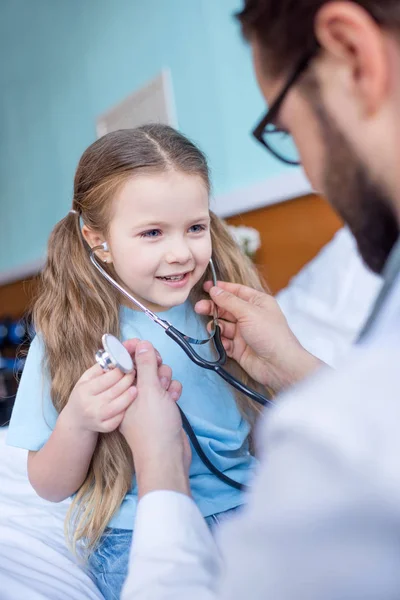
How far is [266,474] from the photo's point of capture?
0.50m

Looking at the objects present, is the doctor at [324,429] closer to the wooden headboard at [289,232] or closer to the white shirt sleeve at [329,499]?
the white shirt sleeve at [329,499]

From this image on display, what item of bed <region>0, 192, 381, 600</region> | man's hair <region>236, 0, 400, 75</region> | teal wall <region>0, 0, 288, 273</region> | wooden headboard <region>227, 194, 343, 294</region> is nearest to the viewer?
man's hair <region>236, 0, 400, 75</region>

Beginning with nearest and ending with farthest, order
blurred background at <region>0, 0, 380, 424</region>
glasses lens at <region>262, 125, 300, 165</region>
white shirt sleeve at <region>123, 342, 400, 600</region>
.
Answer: white shirt sleeve at <region>123, 342, 400, 600</region> < glasses lens at <region>262, 125, 300, 165</region> < blurred background at <region>0, 0, 380, 424</region>

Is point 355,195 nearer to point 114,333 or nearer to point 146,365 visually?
point 146,365

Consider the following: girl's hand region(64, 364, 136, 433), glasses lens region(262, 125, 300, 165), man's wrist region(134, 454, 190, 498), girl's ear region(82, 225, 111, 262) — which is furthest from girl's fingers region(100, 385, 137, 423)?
glasses lens region(262, 125, 300, 165)

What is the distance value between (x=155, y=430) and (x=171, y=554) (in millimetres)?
273

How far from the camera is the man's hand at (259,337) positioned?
1187 millimetres

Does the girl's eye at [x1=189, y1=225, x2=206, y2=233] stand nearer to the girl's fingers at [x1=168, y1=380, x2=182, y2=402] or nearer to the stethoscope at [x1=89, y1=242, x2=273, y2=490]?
the stethoscope at [x1=89, y1=242, x2=273, y2=490]

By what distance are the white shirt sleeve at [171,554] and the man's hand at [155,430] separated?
0.07 metres

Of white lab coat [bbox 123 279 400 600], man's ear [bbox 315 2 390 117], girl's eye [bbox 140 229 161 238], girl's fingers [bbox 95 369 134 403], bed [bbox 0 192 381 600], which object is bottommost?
bed [bbox 0 192 381 600]

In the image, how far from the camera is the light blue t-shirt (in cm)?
→ 117

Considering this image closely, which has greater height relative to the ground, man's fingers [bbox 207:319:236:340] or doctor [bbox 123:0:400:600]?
doctor [bbox 123:0:400:600]

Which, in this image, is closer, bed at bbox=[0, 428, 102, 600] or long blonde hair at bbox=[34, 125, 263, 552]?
bed at bbox=[0, 428, 102, 600]

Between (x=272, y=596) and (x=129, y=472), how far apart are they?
73cm
